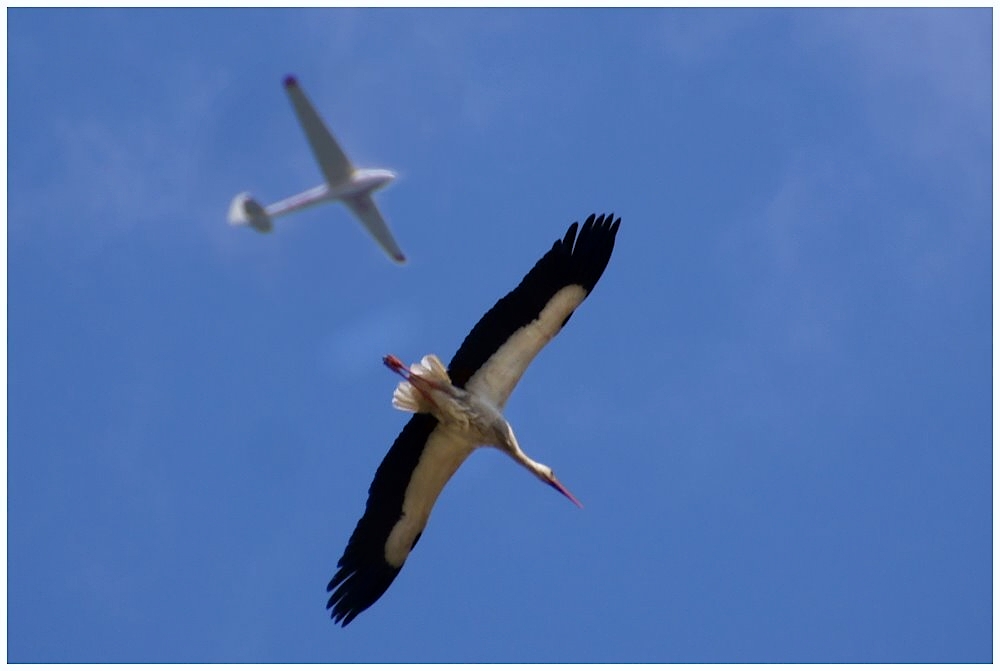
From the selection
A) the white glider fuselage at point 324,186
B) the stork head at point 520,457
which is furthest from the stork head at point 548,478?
the white glider fuselage at point 324,186

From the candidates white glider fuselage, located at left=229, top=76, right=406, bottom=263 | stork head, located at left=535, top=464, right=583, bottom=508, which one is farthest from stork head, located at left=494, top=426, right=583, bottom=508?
white glider fuselage, located at left=229, top=76, right=406, bottom=263

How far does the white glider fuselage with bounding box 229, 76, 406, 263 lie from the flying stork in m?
6.43

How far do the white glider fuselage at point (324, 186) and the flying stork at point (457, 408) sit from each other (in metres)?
6.43

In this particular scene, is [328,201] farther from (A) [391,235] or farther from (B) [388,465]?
(B) [388,465]

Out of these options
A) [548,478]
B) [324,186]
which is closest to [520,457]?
[548,478]

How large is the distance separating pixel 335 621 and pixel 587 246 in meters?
5.37

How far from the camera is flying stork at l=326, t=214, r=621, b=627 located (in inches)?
564

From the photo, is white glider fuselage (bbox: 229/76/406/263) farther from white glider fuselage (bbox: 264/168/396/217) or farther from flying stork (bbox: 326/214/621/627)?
flying stork (bbox: 326/214/621/627)

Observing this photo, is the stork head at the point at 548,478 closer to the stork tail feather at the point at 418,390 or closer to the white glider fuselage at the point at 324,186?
the stork tail feather at the point at 418,390

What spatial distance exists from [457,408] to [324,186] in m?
8.16

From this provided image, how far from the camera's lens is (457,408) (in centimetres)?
1434

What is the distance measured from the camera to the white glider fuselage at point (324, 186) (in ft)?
65.5

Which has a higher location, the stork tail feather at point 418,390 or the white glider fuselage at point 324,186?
the white glider fuselage at point 324,186

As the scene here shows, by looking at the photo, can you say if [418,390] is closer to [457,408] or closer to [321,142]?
[457,408]
